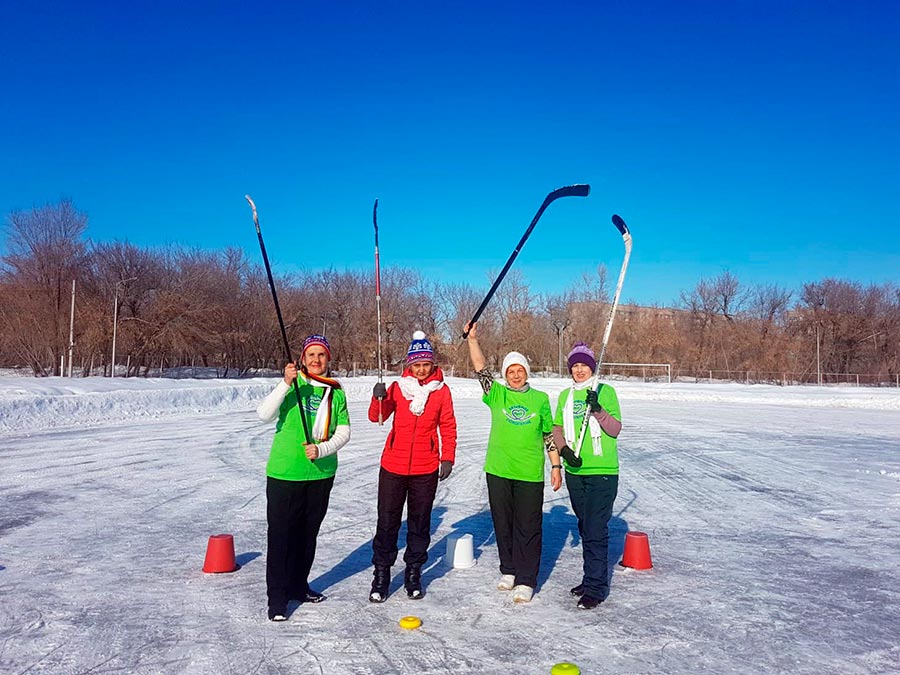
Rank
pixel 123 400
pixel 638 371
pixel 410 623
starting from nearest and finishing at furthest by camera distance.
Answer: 1. pixel 410 623
2. pixel 123 400
3. pixel 638 371

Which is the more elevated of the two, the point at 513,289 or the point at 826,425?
the point at 513,289

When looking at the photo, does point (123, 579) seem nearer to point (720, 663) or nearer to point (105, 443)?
point (720, 663)

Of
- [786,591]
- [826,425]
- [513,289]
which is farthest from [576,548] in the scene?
[513,289]

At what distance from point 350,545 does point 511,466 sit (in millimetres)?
2452

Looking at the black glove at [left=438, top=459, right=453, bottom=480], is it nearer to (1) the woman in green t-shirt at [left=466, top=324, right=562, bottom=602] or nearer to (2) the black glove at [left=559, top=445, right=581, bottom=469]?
(1) the woman in green t-shirt at [left=466, top=324, right=562, bottom=602]

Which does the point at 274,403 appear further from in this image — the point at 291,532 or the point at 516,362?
the point at 516,362

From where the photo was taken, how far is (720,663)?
4090 mm

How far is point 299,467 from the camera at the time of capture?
477 cm

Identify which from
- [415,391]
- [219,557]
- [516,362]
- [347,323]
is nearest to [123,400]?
[219,557]

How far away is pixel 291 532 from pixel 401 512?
88 centimetres

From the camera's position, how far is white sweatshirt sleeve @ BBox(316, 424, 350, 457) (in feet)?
15.8

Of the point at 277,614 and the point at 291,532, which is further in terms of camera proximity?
the point at 291,532

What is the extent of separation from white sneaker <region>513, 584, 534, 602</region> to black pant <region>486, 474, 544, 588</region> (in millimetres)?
46

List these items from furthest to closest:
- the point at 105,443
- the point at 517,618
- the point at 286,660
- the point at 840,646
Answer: the point at 105,443
the point at 517,618
the point at 840,646
the point at 286,660
